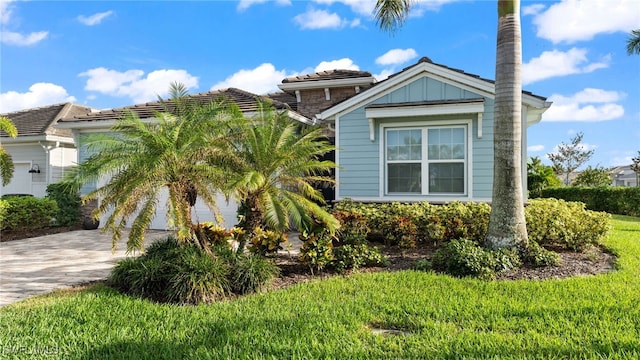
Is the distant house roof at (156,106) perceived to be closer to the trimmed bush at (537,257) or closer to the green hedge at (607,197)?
the trimmed bush at (537,257)

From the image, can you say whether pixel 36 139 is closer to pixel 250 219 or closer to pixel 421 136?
pixel 250 219

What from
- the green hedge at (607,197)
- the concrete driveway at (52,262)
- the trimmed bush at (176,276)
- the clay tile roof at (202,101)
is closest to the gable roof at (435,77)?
the clay tile roof at (202,101)

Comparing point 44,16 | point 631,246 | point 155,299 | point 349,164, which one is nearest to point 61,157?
point 44,16

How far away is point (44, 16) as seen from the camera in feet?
34.8

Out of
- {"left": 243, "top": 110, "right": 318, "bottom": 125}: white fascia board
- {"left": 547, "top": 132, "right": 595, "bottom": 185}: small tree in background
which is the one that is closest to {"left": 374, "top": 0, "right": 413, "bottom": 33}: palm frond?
{"left": 243, "top": 110, "right": 318, "bottom": 125}: white fascia board

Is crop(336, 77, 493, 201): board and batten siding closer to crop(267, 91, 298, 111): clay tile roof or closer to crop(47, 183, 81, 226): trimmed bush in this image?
crop(267, 91, 298, 111): clay tile roof

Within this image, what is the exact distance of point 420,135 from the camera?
11172 millimetres

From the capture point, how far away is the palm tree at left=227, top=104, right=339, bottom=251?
249 inches

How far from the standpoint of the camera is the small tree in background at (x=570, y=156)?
3388 centimetres

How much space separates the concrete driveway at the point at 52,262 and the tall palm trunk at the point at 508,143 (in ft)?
23.1

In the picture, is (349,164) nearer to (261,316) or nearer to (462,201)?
(462,201)

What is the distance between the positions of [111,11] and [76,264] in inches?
287

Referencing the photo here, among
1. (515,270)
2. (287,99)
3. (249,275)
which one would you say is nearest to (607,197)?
(287,99)

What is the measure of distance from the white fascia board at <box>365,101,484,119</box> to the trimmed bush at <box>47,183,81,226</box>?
1168 centimetres
